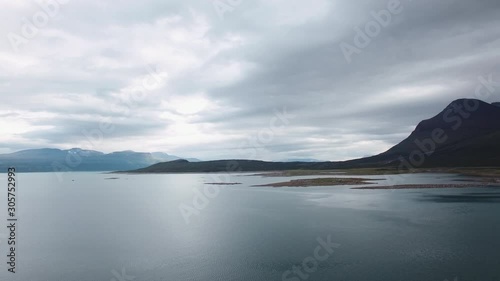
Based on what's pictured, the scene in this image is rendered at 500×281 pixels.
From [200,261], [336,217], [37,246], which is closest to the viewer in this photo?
[200,261]

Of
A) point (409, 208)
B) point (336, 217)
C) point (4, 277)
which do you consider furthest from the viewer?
point (409, 208)

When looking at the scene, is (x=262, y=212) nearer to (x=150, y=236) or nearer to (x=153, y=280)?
(x=150, y=236)

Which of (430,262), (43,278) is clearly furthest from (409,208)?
(43,278)

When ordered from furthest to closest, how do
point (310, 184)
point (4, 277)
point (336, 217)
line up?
point (310, 184) < point (336, 217) < point (4, 277)

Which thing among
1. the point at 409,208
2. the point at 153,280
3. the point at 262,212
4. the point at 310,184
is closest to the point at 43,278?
the point at 153,280

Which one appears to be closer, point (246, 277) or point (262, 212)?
point (246, 277)

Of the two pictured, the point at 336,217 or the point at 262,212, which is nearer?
the point at 336,217

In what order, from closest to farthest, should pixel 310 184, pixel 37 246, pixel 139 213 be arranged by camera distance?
pixel 37 246
pixel 139 213
pixel 310 184

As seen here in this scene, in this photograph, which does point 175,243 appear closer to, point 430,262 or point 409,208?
point 430,262
